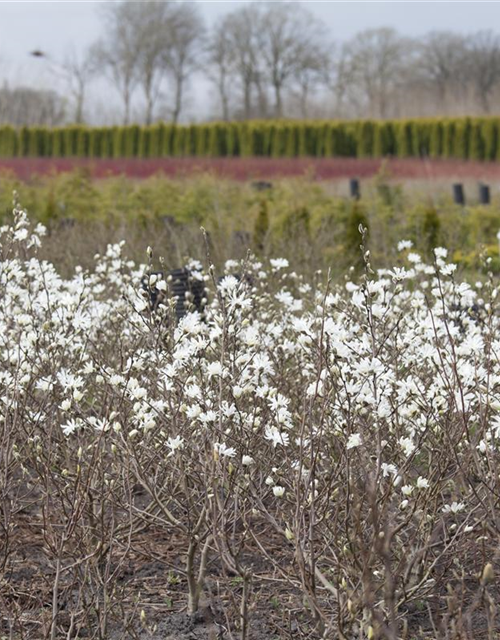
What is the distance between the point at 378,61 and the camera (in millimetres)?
60750

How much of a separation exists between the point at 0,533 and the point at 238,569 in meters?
1.50

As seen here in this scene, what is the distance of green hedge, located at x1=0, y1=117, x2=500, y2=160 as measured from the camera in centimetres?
2975

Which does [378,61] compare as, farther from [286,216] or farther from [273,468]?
[273,468]

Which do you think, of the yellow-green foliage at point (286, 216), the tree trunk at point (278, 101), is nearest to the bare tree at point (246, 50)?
the tree trunk at point (278, 101)

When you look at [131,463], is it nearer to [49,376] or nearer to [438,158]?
[49,376]

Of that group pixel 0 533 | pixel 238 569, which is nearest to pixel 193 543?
pixel 238 569

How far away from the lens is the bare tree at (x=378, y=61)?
59750 mm

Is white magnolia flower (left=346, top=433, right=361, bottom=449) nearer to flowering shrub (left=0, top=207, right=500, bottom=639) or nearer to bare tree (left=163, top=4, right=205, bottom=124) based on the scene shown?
flowering shrub (left=0, top=207, right=500, bottom=639)

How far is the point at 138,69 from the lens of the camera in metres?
56.7

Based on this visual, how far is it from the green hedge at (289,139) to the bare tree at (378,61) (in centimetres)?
2803

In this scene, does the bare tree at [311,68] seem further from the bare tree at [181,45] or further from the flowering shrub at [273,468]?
the flowering shrub at [273,468]

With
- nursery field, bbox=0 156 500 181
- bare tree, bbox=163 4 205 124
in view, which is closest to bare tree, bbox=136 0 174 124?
bare tree, bbox=163 4 205 124

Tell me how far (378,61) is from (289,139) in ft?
106

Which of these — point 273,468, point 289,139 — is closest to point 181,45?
point 289,139
